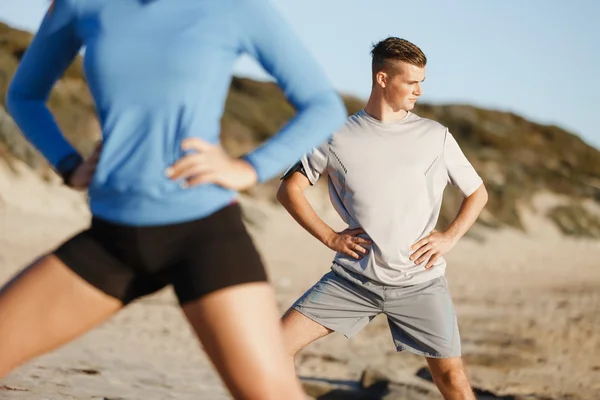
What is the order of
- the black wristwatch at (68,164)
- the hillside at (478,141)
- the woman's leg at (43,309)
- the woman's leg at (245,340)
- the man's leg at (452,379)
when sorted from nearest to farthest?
the woman's leg at (245,340) → the woman's leg at (43,309) → the black wristwatch at (68,164) → the man's leg at (452,379) → the hillside at (478,141)

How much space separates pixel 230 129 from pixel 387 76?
23981 mm

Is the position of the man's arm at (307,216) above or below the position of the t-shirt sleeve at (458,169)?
below

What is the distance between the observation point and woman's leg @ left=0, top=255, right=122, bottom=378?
2244mm

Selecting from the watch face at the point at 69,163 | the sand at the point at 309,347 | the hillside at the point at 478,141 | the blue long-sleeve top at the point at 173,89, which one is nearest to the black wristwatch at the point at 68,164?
the watch face at the point at 69,163

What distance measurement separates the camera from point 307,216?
13.1ft

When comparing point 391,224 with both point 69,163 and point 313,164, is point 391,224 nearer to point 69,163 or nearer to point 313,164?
point 313,164

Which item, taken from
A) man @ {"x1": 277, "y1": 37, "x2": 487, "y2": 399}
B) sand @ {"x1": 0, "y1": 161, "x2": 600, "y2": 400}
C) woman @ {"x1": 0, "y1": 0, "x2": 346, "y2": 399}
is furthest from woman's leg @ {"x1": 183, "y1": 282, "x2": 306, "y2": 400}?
sand @ {"x1": 0, "y1": 161, "x2": 600, "y2": 400}

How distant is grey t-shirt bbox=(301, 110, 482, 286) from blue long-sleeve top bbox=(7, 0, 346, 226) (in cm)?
159

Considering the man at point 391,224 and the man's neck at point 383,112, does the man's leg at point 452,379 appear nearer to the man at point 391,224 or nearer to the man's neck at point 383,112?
the man at point 391,224

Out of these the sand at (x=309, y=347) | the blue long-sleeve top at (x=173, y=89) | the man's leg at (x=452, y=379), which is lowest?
the sand at (x=309, y=347)

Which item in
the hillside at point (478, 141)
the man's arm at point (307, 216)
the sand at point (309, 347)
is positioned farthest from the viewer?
the hillside at point (478, 141)

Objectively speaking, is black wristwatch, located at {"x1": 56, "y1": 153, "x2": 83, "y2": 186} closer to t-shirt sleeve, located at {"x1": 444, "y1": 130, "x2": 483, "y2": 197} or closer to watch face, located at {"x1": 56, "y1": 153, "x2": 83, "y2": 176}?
watch face, located at {"x1": 56, "y1": 153, "x2": 83, "y2": 176}

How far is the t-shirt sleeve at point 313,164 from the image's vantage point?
396 centimetres

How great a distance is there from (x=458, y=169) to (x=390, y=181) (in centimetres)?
35
